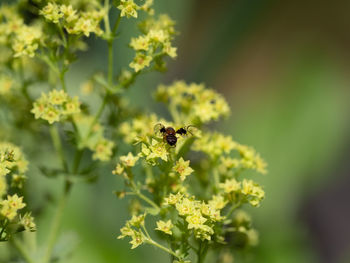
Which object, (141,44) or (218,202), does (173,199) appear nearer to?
(218,202)

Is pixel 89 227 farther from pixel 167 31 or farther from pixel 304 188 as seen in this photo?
pixel 304 188

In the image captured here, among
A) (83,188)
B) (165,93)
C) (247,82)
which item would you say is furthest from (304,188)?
(247,82)

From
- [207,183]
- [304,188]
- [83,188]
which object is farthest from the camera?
[304,188]

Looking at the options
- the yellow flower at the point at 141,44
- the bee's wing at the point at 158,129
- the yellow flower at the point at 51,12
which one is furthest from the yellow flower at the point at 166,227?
the yellow flower at the point at 51,12

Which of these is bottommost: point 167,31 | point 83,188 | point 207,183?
point 207,183

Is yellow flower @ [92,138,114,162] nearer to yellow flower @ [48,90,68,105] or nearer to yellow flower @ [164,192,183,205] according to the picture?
yellow flower @ [48,90,68,105]

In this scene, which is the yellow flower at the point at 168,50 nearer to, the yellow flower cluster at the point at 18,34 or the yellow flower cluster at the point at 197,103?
the yellow flower cluster at the point at 197,103

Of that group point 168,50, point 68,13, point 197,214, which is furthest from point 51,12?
point 197,214
